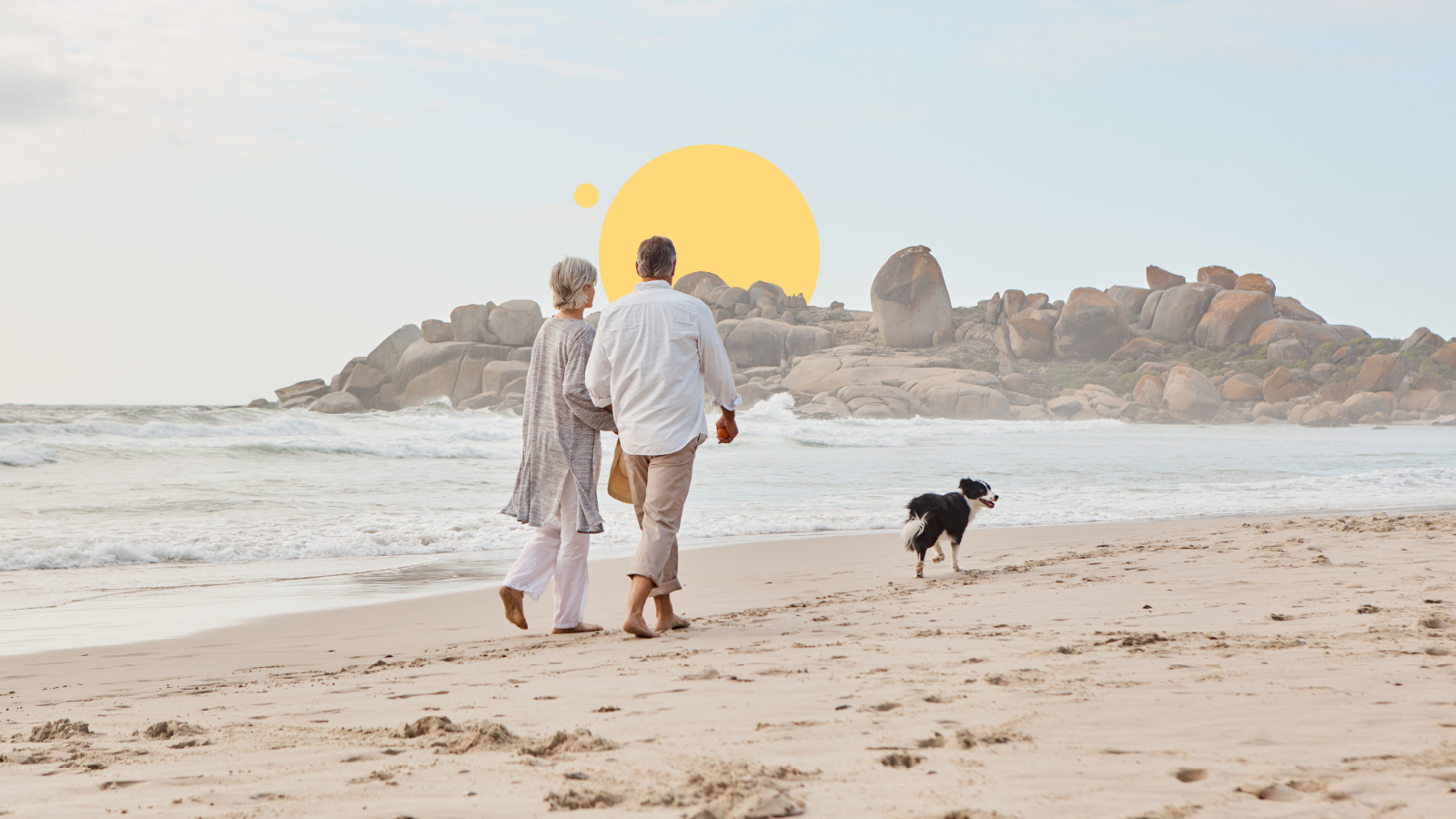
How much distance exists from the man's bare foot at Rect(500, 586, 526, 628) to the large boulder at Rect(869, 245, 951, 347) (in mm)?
64643

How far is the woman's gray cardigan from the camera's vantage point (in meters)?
4.40

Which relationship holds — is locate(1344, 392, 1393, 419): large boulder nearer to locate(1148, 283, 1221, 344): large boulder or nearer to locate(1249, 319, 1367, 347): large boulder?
locate(1249, 319, 1367, 347): large boulder

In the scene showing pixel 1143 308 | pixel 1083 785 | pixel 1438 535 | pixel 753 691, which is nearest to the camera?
Result: pixel 1083 785

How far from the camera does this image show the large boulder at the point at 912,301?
223 ft

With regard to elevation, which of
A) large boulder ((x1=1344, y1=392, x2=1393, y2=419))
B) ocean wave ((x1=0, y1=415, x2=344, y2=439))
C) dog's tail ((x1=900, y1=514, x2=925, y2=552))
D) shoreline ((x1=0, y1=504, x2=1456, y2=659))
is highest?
large boulder ((x1=1344, y1=392, x2=1393, y2=419))

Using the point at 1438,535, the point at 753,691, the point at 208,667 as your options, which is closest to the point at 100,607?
the point at 208,667

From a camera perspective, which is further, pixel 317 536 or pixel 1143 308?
pixel 1143 308

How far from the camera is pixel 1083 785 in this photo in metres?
2.11

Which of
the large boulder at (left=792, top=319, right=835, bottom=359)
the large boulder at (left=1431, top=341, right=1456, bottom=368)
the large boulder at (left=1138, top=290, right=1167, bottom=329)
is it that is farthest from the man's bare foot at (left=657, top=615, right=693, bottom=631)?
the large boulder at (left=1431, top=341, right=1456, bottom=368)

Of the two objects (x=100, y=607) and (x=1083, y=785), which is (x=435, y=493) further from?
(x=1083, y=785)

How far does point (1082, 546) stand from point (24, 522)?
33.6 ft

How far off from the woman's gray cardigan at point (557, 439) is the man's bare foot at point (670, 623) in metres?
0.51

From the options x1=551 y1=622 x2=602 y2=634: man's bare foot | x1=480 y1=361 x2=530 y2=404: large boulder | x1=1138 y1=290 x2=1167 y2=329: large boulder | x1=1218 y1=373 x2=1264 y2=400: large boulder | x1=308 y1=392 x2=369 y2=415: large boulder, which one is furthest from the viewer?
x1=1138 y1=290 x2=1167 y2=329: large boulder

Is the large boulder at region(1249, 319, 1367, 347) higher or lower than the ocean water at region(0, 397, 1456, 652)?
higher
